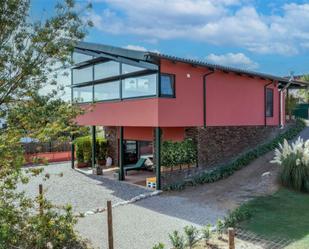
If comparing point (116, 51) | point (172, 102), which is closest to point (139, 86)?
point (172, 102)

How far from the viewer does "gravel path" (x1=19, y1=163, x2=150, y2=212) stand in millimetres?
12922

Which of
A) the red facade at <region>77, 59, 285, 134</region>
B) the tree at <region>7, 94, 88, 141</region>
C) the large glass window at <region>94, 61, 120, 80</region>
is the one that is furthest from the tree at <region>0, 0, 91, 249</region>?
the large glass window at <region>94, 61, 120, 80</region>

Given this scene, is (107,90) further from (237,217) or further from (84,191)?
(237,217)

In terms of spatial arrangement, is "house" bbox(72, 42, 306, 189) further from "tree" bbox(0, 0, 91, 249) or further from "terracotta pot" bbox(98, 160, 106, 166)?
"tree" bbox(0, 0, 91, 249)

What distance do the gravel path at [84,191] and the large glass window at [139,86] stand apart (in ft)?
13.7

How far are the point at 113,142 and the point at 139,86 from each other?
680 centimetres

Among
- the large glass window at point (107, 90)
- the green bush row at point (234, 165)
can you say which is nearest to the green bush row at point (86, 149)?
the large glass window at point (107, 90)

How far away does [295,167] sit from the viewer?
13.0 m

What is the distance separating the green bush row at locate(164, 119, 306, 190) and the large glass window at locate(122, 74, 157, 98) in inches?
166

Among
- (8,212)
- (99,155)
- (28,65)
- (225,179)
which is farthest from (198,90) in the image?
(8,212)

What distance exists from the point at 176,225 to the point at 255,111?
36.7 ft

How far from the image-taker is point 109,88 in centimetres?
1673

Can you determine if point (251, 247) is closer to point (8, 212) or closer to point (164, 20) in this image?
point (8, 212)

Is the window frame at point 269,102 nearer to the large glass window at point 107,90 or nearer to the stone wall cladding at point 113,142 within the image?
the stone wall cladding at point 113,142
